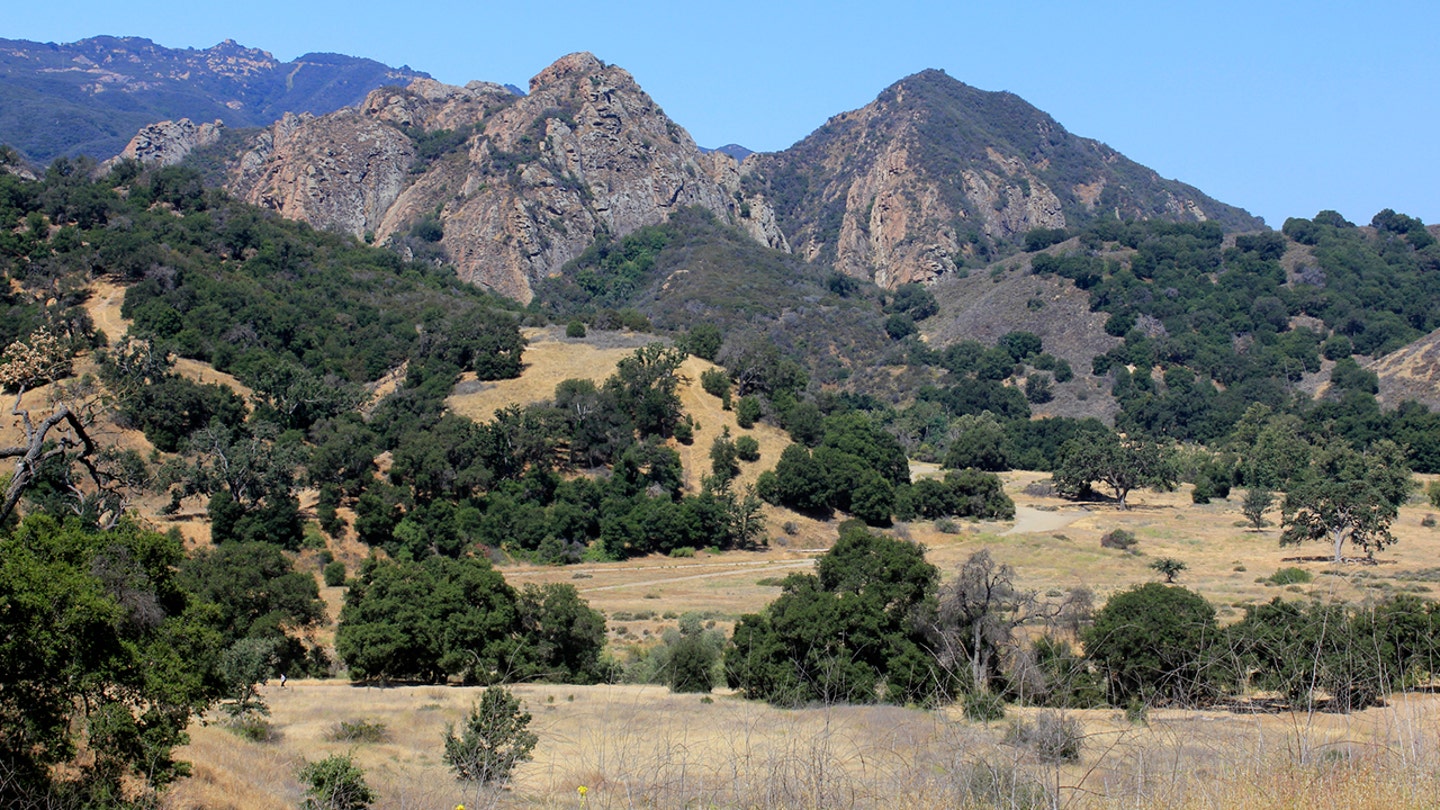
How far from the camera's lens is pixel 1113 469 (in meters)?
75.4

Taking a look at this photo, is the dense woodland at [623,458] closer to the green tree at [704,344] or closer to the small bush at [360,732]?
the green tree at [704,344]

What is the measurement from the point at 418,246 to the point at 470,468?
8365 cm

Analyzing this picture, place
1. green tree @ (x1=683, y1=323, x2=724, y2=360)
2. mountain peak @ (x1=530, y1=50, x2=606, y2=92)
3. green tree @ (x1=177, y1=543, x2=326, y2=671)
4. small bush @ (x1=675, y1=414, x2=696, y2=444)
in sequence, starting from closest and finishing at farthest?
green tree @ (x1=177, y1=543, x2=326, y2=671) < small bush @ (x1=675, y1=414, x2=696, y2=444) < green tree @ (x1=683, y1=323, x2=724, y2=360) < mountain peak @ (x1=530, y1=50, x2=606, y2=92)

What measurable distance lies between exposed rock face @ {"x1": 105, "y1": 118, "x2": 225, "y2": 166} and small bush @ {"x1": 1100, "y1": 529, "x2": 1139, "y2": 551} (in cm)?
15548

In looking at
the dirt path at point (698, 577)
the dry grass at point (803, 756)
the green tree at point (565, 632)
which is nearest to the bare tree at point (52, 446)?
the dry grass at point (803, 756)

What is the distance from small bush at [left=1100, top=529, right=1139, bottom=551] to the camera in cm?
5638

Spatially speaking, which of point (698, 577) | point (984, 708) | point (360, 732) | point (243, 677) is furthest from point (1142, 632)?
point (698, 577)

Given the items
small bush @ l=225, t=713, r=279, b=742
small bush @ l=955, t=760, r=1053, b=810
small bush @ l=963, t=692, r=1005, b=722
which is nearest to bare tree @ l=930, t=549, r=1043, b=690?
small bush @ l=225, t=713, r=279, b=742

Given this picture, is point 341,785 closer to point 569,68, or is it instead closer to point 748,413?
point 748,413

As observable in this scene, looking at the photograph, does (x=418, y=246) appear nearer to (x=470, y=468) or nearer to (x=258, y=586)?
(x=470, y=468)

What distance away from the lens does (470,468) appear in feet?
192

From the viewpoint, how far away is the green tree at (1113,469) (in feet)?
247

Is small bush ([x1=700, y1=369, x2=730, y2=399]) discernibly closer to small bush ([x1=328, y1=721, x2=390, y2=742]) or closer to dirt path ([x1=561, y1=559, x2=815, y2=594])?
dirt path ([x1=561, y1=559, x2=815, y2=594])

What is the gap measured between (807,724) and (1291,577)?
35.0 m
